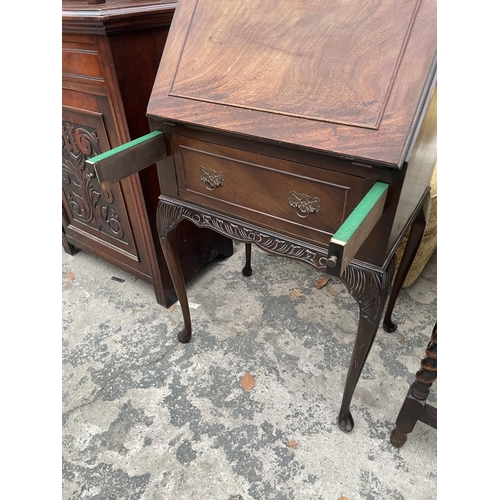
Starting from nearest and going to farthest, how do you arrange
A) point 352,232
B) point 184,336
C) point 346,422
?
point 352,232, point 346,422, point 184,336

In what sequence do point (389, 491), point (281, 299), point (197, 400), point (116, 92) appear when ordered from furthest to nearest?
point (281, 299) < point (197, 400) < point (116, 92) < point (389, 491)

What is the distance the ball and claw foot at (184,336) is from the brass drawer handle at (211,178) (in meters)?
0.83

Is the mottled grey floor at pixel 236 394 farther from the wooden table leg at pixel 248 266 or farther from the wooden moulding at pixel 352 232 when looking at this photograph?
the wooden moulding at pixel 352 232

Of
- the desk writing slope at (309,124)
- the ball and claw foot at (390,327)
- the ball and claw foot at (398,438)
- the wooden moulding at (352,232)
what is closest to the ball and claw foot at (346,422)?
the ball and claw foot at (398,438)

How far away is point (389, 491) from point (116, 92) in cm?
166

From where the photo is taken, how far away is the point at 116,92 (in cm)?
138

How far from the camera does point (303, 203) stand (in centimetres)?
103

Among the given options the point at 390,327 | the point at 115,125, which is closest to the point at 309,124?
the point at 115,125

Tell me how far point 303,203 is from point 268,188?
0.36ft

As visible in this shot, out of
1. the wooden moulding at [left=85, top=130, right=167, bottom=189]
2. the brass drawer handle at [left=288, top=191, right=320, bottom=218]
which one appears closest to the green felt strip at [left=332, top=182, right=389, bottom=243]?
the brass drawer handle at [left=288, top=191, right=320, bottom=218]

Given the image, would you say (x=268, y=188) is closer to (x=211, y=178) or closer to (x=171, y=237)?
(x=211, y=178)

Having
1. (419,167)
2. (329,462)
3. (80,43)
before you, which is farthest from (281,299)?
(80,43)

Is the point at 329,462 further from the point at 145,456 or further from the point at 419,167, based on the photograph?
the point at 419,167

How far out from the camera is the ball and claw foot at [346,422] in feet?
4.66
